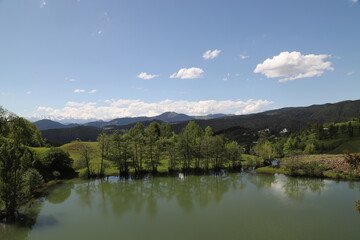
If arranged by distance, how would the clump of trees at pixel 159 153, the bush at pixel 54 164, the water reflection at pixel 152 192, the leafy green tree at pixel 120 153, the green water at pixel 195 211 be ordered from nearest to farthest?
the green water at pixel 195 211 < the water reflection at pixel 152 192 < the bush at pixel 54 164 < the leafy green tree at pixel 120 153 < the clump of trees at pixel 159 153

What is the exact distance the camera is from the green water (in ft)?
86.9

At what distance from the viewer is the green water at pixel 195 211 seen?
26484mm

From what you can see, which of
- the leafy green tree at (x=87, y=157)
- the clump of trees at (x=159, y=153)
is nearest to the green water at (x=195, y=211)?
the leafy green tree at (x=87, y=157)

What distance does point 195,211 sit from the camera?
3422 centimetres

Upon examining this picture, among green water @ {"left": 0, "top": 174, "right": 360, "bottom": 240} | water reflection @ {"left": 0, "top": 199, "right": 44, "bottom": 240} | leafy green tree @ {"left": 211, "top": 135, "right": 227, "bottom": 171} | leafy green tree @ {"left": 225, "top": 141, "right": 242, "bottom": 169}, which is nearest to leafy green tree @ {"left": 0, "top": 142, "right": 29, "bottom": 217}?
water reflection @ {"left": 0, "top": 199, "right": 44, "bottom": 240}

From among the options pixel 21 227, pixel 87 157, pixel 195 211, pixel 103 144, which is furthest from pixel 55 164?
pixel 195 211

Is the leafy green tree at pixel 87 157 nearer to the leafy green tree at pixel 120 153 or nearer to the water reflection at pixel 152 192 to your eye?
the water reflection at pixel 152 192

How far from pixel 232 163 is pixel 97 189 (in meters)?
44.4

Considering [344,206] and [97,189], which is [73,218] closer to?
[97,189]

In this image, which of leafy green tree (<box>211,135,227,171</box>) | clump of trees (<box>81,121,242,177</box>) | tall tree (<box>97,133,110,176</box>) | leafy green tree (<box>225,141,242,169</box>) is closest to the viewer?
tall tree (<box>97,133,110,176</box>)

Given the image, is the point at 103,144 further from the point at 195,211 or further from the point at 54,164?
the point at 195,211

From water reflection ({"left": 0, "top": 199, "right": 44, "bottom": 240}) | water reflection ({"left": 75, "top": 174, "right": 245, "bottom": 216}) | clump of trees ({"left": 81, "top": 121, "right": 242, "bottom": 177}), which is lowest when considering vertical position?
water reflection ({"left": 75, "top": 174, "right": 245, "bottom": 216})

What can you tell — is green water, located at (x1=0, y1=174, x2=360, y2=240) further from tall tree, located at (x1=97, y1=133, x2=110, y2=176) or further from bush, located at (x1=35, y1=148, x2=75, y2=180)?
bush, located at (x1=35, y1=148, x2=75, y2=180)

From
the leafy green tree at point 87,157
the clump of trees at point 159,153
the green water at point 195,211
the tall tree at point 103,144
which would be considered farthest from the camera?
the clump of trees at point 159,153
